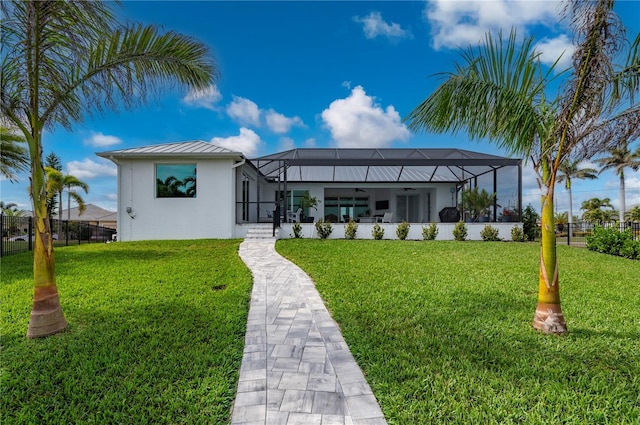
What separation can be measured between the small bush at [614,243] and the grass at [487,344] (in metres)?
3.93

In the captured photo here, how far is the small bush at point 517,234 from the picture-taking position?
13.3m

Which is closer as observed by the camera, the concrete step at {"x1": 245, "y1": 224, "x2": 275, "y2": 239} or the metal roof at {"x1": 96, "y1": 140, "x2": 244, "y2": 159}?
the metal roof at {"x1": 96, "y1": 140, "x2": 244, "y2": 159}

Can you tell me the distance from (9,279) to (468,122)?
9.40 metres

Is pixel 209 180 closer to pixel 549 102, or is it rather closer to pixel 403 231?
pixel 403 231

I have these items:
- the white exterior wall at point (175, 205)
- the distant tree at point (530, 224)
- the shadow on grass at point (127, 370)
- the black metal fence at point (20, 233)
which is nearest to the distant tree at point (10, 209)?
the black metal fence at point (20, 233)

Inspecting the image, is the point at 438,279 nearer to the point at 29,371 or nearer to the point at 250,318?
the point at 250,318

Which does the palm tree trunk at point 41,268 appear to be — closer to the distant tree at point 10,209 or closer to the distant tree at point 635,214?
the distant tree at point 10,209

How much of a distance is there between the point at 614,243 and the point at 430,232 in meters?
6.20

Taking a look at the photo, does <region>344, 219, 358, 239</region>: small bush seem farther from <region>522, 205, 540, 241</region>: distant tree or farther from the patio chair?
<region>522, 205, 540, 241</region>: distant tree

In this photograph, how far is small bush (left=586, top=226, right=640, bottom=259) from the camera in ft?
32.1

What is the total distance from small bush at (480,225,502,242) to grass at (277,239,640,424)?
21.1 feet

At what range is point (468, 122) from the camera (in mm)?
4266

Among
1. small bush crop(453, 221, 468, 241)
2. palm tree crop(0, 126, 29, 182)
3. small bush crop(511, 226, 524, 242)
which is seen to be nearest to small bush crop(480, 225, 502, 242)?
small bush crop(511, 226, 524, 242)

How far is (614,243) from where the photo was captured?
10570 millimetres
